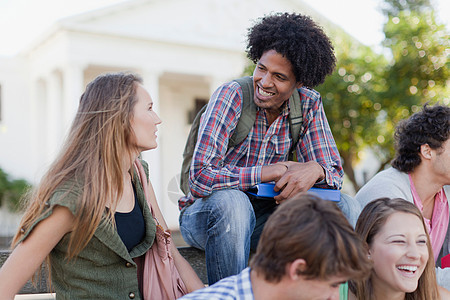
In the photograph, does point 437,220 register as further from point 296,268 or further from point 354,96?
point 354,96

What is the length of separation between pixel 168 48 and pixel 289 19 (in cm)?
1316

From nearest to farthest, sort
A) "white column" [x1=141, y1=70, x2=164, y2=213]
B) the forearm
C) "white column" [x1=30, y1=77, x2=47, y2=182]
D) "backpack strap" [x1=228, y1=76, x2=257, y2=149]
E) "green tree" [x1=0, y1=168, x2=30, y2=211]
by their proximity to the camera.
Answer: the forearm → "backpack strap" [x1=228, y1=76, x2=257, y2=149] → "green tree" [x1=0, y1=168, x2=30, y2=211] → "white column" [x1=141, y1=70, x2=164, y2=213] → "white column" [x1=30, y1=77, x2=47, y2=182]

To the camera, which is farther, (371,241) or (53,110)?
(53,110)

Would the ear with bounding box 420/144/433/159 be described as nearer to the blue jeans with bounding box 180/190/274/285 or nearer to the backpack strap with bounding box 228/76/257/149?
the backpack strap with bounding box 228/76/257/149

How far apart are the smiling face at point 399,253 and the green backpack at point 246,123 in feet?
2.68

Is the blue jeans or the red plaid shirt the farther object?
the red plaid shirt

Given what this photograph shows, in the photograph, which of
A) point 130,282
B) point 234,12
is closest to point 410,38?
point 234,12

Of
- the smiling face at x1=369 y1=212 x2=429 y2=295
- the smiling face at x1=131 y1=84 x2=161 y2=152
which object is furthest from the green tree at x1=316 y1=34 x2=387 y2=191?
the smiling face at x1=131 y1=84 x2=161 y2=152

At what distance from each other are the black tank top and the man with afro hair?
0.38 m

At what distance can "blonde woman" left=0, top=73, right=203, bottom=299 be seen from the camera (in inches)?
76.4

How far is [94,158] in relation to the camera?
82.7 inches

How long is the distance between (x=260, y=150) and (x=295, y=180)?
46cm

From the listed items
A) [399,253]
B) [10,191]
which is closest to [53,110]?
[10,191]

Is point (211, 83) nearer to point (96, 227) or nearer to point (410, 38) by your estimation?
point (410, 38)
